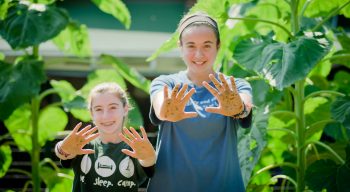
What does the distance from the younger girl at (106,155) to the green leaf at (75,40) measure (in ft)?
3.41

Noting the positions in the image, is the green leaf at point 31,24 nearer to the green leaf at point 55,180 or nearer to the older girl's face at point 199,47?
the green leaf at point 55,180

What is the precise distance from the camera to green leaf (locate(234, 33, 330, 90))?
1875mm

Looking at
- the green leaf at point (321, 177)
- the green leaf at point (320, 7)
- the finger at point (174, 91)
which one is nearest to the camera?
the finger at point (174, 91)

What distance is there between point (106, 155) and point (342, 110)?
3.00ft

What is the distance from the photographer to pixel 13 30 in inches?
92.4

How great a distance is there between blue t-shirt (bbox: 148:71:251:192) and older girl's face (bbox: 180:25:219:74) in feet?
0.23

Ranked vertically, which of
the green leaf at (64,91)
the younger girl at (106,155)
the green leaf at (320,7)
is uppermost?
the green leaf at (320,7)

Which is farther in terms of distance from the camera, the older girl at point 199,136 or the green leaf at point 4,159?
the green leaf at point 4,159

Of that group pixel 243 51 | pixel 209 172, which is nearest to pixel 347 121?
pixel 243 51

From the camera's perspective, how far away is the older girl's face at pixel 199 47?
5.38ft

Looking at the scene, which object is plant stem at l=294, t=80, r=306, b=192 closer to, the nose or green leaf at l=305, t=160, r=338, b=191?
Answer: green leaf at l=305, t=160, r=338, b=191

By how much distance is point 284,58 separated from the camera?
1934 mm

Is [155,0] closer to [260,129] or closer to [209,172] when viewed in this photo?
[260,129]

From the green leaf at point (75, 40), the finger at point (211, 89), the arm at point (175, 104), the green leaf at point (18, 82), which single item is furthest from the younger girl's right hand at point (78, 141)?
the green leaf at point (75, 40)
